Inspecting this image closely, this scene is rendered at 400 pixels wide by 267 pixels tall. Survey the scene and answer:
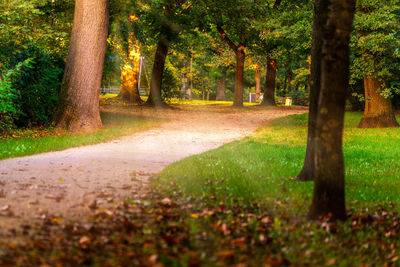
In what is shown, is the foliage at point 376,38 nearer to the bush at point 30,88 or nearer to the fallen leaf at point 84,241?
the bush at point 30,88

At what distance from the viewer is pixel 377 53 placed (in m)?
18.7

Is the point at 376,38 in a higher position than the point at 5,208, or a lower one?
higher

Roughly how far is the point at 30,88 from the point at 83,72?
1.83m

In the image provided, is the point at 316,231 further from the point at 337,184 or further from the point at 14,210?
the point at 14,210

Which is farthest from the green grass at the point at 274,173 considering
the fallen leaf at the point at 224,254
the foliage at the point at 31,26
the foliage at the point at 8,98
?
the foliage at the point at 31,26

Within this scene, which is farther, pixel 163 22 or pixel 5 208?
pixel 163 22

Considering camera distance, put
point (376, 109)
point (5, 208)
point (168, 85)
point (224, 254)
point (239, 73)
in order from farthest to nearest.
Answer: point (239, 73)
point (168, 85)
point (376, 109)
point (5, 208)
point (224, 254)

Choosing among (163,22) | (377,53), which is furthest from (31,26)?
(377,53)

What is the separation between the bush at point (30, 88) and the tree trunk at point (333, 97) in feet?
32.4

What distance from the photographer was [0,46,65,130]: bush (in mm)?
12883

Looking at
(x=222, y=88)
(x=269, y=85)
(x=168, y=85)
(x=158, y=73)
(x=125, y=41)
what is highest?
(x=125, y=41)

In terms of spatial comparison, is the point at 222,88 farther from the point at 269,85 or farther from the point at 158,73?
the point at 158,73

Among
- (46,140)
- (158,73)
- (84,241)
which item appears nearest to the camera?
(84,241)

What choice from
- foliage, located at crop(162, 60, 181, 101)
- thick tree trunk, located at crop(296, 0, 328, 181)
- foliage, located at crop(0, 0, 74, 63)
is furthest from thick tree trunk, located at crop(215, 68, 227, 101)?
thick tree trunk, located at crop(296, 0, 328, 181)
